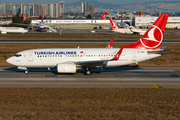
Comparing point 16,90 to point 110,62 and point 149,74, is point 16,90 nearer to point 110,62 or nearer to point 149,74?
point 110,62

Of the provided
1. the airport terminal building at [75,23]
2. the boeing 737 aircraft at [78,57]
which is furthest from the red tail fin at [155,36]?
the airport terminal building at [75,23]

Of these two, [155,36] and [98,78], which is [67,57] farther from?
[155,36]

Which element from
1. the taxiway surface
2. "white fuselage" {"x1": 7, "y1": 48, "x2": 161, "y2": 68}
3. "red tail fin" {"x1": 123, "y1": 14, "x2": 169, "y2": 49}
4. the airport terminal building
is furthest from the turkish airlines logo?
the airport terminal building

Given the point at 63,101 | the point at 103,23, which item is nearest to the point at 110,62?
the point at 63,101

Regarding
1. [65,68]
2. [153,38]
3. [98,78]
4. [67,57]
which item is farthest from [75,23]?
[98,78]

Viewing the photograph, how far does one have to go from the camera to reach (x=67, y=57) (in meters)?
32.7

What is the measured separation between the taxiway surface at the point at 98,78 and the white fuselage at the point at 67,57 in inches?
70.8

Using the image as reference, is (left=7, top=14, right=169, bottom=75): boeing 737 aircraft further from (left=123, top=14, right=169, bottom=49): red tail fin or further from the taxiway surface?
the taxiway surface

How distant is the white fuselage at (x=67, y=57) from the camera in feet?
107

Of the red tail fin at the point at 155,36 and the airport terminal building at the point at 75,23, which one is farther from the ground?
the airport terminal building at the point at 75,23

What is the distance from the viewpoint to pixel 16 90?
82.5ft

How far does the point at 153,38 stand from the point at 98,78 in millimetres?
10763

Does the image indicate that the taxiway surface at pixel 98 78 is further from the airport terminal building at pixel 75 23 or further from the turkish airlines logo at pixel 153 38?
the airport terminal building at pixel 75 23

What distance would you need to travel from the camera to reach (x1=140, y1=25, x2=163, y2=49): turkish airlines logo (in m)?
34.4
